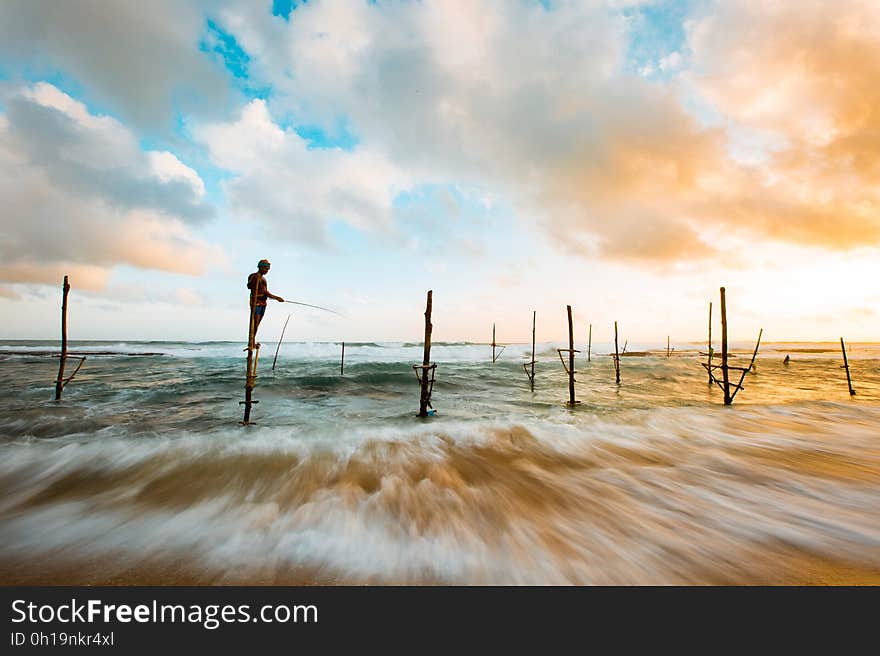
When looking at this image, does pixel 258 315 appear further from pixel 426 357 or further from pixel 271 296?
pixel 426 357

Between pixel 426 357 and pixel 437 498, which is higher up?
pixel 426 357

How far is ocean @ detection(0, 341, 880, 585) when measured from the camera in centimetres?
361

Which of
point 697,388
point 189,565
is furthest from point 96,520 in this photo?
point 697,388

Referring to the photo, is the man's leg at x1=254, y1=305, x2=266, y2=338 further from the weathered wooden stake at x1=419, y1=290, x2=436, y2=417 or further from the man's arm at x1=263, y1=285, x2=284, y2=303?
the weathered wooden stake at x1=419, y1=290, x2=436, y2=417

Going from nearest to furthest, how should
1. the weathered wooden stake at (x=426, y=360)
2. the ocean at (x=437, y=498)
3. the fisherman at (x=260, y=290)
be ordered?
1. the ocean at (x=437, y=498)
2. the fisherman at (x=260, y=290)
3. the weathered wooden stake at (x=426, y=360)

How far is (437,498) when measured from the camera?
5.36 m

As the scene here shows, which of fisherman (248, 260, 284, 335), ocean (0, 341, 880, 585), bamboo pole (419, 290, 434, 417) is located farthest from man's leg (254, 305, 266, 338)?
bamboo pole (419, 290, 434, 417)

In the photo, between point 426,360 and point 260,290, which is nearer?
point 260,290

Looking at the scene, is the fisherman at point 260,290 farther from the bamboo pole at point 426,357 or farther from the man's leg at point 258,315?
the bamboo pole at point 426,357

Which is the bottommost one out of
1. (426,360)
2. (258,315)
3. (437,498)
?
(437,498)

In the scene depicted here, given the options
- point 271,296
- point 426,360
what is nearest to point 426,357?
point 426,360

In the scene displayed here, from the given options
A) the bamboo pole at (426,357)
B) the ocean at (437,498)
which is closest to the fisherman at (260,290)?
the ocean at (437,498)

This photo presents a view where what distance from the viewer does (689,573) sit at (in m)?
3.59

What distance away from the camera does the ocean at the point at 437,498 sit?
3605 mm
